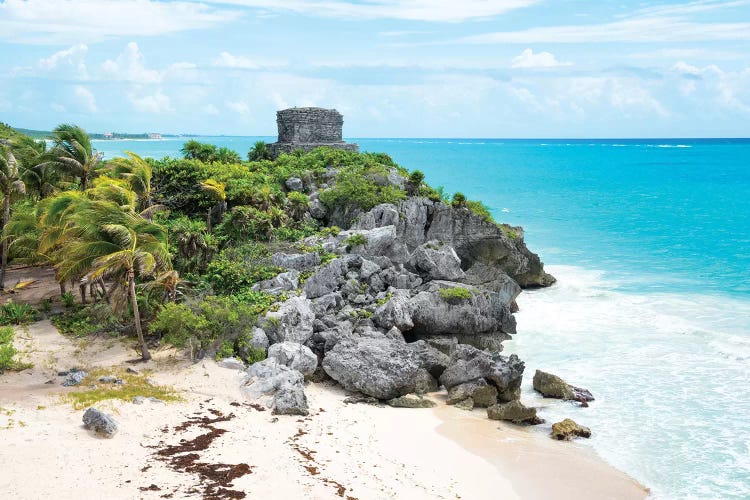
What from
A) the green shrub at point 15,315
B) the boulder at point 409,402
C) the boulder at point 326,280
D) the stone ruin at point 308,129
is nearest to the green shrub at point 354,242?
the boulder at point 326,280

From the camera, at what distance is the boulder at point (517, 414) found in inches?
706

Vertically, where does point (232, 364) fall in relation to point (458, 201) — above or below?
below

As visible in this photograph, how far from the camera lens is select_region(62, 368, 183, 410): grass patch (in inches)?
617

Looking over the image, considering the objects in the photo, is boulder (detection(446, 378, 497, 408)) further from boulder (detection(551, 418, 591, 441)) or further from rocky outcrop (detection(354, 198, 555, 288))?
rocky outcrop (detection(354, 198, 555, 288))

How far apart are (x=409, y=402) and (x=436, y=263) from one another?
352 inches

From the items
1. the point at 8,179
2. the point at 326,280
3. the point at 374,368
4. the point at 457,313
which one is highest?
the point at 8,179

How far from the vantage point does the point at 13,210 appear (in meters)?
29.0

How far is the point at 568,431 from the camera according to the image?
17109mm

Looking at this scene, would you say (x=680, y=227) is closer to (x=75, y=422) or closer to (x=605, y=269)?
(x=605, y=269)

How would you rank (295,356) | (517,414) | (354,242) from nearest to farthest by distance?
1. (517,414)
2. (295,356)
3. (354,242)

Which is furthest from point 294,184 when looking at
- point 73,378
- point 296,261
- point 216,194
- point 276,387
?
point 73,378

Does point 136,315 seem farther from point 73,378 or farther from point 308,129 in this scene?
point 308,129

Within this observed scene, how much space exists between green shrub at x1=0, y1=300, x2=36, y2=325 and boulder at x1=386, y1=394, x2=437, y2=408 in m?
12.3

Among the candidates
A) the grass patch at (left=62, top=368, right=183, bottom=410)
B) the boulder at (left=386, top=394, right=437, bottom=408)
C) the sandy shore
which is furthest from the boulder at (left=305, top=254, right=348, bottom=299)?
the grass patch at (left=62, top=368, right=183, bottom=410)
